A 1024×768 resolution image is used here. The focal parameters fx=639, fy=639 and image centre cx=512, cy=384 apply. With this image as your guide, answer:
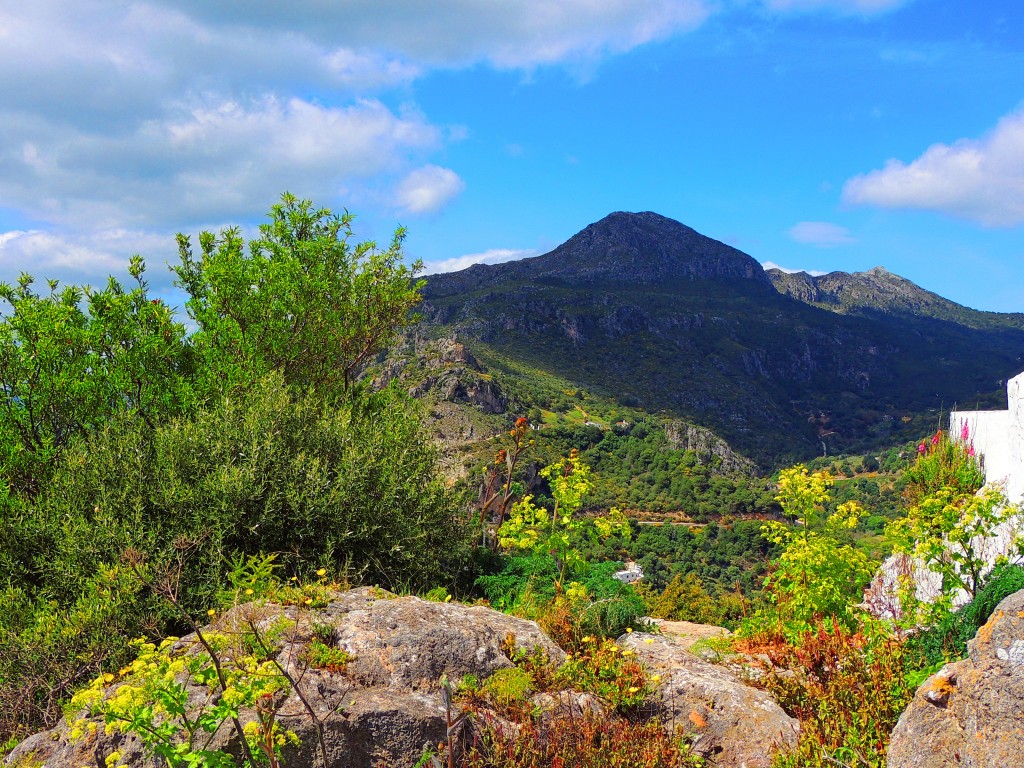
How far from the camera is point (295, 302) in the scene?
36.8 ft

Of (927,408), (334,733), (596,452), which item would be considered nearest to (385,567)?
(334,733)

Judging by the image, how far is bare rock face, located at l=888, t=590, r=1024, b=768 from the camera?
3.52m

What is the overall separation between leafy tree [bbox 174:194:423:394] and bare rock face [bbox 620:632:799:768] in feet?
24.0

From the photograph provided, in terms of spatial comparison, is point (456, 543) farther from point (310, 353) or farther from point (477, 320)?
point (477, 320)

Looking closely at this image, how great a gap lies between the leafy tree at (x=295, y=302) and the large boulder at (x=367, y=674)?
537cm

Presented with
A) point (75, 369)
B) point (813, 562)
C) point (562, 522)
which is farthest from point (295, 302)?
point (813, 562)

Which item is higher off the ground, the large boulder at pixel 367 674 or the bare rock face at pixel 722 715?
the large boulder at pixel 367 674

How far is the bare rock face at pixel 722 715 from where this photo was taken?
4.82m

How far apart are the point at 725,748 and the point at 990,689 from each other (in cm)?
194

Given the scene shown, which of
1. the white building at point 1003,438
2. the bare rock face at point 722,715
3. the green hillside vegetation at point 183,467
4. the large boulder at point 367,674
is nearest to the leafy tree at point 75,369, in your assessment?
the green hillside vegetation at point 183,467

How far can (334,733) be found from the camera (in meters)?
4.18

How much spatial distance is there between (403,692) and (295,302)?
26.3ft

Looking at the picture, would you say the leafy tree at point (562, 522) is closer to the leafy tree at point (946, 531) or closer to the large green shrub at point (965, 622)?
the leafy tree at point (946, 531)

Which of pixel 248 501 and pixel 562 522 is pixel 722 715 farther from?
pixel 248 501
